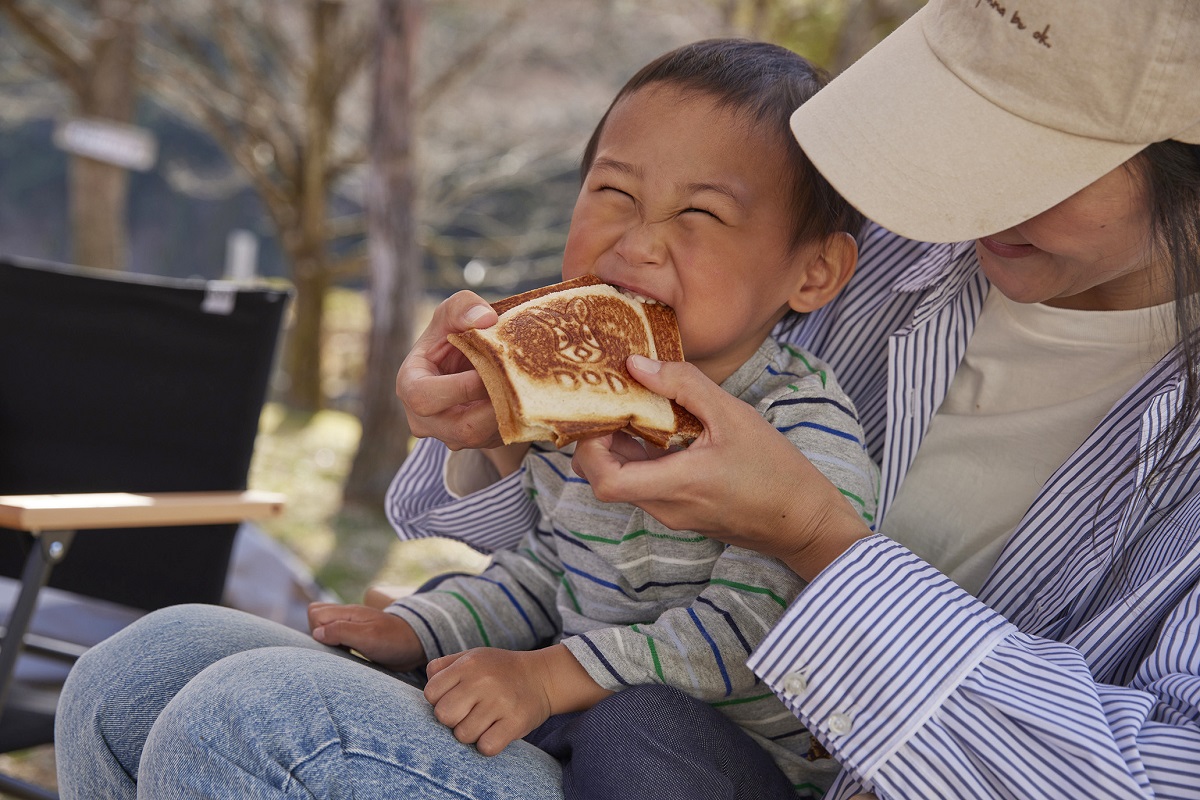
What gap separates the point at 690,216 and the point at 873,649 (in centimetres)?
70

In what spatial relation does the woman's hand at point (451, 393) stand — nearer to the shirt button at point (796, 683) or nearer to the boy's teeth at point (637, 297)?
the boy's teeth at point (637, 297)

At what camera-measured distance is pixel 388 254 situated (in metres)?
6.90

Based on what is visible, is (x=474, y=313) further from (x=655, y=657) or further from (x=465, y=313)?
(x=655, y=657)

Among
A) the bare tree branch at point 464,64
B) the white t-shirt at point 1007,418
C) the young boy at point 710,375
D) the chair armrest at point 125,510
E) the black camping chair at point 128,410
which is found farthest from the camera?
the bare tree branch at point 464,64

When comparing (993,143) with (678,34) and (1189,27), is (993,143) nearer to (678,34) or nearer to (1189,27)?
(1189,27)

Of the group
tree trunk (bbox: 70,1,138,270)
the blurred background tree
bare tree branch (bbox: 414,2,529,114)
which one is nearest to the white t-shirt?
the blurred background tree

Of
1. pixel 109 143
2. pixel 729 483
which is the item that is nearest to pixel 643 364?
pixel 729 483

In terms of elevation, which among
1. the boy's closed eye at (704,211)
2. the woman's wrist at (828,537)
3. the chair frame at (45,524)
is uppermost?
the boy's closed eye at (704,211)

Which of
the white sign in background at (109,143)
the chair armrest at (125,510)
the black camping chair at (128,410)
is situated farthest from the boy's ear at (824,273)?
the white sign in background at (109,143)

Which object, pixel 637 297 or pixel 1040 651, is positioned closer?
pixel 1040 651

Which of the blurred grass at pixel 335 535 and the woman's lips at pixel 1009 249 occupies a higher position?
the woman's lips at pixel 1009 249

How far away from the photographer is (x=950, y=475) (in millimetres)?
1674

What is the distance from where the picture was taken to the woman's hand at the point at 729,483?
4.11 ft

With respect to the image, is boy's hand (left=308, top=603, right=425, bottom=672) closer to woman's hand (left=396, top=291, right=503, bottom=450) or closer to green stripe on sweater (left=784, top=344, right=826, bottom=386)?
woman's hand (left=396, top=291, right=503, bottom=450)
